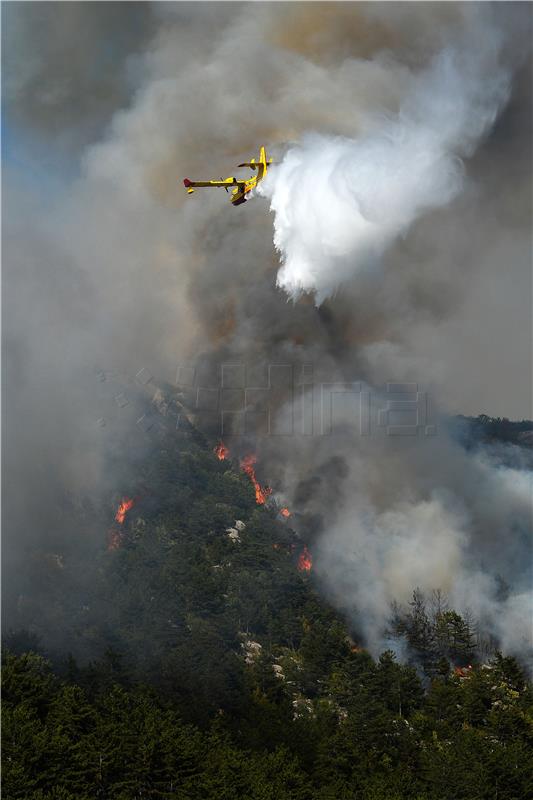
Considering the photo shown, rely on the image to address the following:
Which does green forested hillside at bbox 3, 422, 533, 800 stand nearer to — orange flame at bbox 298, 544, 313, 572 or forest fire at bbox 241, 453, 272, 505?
orange flame at bbox 298, 544, 313, 572

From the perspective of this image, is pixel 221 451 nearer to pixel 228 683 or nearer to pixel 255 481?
pixel 255 481

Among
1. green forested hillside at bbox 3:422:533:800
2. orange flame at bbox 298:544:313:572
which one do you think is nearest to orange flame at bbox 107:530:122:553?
green forested hillside at bbox 3:422:533:800

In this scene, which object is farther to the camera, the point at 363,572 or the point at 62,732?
the point at 363,572

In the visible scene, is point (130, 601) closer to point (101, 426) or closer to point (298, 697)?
point (298, 697)

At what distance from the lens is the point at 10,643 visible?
118 meters

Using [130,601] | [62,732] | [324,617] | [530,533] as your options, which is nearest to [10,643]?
[130,601]

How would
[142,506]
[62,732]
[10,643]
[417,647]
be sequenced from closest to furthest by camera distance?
[62,732] → [10,643] → [417,647] → [142,506]

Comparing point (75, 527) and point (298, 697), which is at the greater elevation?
point (75, 527)

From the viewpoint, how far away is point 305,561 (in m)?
155

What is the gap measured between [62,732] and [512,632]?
68813 millimetres

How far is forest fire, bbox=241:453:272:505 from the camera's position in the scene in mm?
166250

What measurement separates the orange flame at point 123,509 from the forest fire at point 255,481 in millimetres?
18465

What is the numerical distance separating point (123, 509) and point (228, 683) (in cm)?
4617

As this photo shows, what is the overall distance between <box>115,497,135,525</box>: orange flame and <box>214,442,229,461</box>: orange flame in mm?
19801
